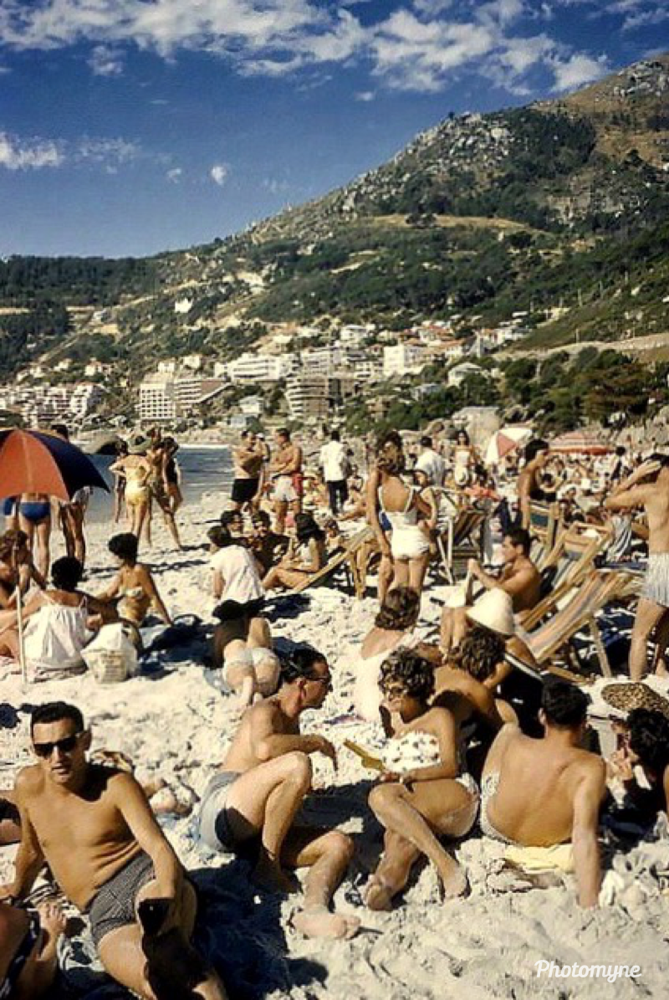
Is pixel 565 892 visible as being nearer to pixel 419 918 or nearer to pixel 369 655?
pixel 419 918

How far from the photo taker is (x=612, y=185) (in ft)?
485

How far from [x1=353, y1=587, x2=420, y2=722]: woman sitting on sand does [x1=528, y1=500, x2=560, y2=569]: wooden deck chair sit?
1933 millimetres

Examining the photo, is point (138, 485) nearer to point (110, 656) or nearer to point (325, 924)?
point (110, 656)

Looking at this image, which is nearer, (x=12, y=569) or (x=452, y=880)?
(x=452, y=880)

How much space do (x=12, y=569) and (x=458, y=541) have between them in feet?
12.4

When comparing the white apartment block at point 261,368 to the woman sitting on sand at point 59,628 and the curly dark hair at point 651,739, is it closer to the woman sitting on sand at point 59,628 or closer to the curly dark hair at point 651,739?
the woman sitting on sand at point 59,628

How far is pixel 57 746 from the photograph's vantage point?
7.68 ft

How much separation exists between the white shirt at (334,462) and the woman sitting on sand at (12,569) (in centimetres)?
595

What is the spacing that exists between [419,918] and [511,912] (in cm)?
29

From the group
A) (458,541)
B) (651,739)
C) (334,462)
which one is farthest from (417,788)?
(334,462)

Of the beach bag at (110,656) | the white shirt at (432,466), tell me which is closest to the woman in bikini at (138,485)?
the white shirt at (432,466)

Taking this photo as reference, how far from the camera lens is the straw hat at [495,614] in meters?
4.27

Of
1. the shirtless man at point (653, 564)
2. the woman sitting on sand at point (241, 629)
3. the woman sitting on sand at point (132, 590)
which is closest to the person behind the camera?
the woman sitting on sand at point (241, 629)

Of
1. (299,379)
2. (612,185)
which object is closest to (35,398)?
(299,379)
